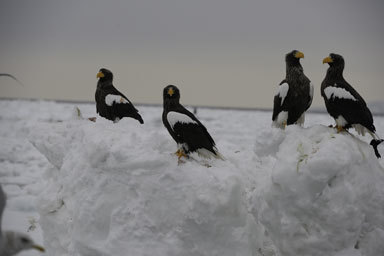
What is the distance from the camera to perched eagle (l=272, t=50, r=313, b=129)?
13.1 ft

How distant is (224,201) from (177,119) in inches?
36.0

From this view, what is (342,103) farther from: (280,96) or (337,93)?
(280,96)

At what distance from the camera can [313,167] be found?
312 centimetres

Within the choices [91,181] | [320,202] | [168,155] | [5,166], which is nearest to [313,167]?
[320,202]

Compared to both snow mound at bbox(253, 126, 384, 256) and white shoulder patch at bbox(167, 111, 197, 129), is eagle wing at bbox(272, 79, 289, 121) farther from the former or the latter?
white shoulder patch at bbox(167, 111, 197, 129)

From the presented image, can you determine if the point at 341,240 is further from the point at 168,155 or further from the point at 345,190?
the point at 168,155

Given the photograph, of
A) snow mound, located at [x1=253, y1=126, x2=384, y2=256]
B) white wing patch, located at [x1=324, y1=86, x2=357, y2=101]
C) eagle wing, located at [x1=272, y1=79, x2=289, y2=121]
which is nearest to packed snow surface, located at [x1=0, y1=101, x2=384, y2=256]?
snow mound, located at [x1=253, y1=126, x2=384, y2=256]

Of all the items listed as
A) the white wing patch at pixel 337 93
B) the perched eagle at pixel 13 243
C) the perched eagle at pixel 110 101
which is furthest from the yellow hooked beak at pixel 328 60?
the perched eagle at pixel 13 243

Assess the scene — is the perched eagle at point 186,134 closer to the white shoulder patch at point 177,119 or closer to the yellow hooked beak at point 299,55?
the white shoulder patch at point 177,119

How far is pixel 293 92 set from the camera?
399cm

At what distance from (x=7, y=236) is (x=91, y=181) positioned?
112 cm

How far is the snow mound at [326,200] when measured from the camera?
3.14 m

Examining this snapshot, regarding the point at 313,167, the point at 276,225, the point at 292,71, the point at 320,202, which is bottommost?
the point at 276,225

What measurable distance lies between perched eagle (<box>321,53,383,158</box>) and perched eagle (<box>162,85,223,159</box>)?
1.16 metres
